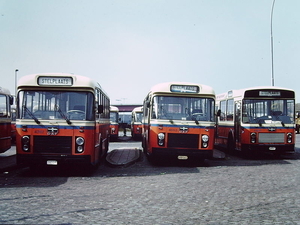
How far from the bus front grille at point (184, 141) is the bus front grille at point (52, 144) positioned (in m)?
3.99

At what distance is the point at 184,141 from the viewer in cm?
1488

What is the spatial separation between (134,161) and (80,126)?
175 inches

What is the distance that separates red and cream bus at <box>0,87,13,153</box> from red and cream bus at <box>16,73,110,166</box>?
4.42 meters

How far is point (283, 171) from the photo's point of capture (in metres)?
13.3

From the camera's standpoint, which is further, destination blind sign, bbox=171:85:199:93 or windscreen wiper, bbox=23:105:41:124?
destination blind sign, bbox=171:85:199:93

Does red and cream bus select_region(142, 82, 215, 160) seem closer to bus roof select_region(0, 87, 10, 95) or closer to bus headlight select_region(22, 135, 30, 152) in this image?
bus headlight select_region(22, 135, 30, 152)

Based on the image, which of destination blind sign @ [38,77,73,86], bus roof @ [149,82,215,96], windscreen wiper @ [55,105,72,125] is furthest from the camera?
bus roof @ [149,82,215,96]

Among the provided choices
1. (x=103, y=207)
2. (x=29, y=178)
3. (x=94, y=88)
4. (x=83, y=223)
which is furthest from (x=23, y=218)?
(x=94, y=88)

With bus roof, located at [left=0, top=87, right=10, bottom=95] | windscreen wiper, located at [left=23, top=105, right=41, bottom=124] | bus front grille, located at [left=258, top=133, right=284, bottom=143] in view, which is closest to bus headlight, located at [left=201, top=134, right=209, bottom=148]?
bus front grille, located at [left=258, top=133, right=284, bottom=143]

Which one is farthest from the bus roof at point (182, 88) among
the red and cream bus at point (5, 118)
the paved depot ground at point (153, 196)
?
the red and cream bus at point (5, 118)

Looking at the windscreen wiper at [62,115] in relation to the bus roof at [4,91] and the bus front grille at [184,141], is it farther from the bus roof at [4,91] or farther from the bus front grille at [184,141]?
the bus roof at [4,91]

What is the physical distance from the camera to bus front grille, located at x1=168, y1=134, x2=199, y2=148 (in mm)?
14859

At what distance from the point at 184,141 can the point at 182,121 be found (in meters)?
0.69

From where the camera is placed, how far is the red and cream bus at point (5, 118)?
1645 cm
